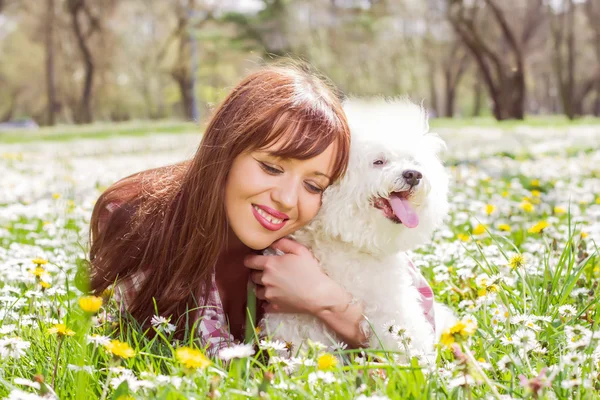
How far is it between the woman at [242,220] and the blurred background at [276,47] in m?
19.5

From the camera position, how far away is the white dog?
2076 mm

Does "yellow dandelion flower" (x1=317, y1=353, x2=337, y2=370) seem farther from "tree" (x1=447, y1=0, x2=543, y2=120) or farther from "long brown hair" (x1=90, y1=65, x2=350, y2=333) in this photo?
"tree" (x1=447, y1=0, x2=543, y2=120)

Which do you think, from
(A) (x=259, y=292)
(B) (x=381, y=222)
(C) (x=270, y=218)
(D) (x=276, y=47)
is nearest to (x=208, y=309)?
(A) (x=259, y=292)

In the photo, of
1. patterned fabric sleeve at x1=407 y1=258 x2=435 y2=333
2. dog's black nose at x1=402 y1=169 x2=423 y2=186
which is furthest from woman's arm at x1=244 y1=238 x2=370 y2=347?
dog's black nose at x1=402 y1=169 x2=423 y2=186

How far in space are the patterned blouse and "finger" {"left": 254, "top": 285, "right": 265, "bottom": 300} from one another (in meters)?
0.14

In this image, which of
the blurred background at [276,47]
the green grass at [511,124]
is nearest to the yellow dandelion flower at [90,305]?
the green grass at [511,124]

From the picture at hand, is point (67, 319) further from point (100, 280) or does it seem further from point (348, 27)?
point (348, 27)

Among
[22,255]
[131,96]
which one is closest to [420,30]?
[131,96]

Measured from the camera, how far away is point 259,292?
236 cm

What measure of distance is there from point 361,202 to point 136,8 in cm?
3414

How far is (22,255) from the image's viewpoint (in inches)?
135

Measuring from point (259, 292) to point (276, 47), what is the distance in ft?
86.2

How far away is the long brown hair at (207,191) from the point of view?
220 cm

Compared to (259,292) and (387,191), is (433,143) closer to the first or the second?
(387,191)
